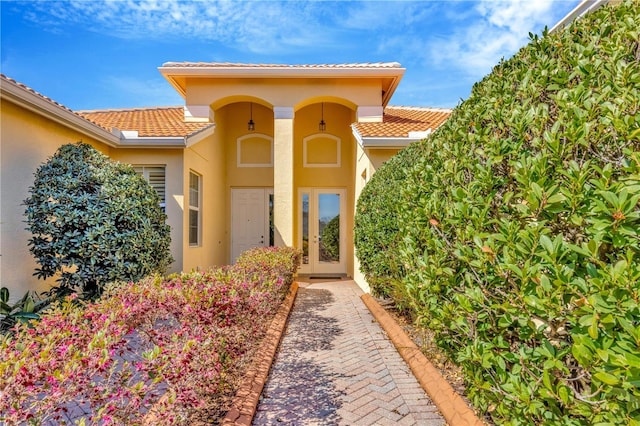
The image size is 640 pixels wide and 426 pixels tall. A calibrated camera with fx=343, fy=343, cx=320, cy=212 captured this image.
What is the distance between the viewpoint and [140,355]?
2.93m

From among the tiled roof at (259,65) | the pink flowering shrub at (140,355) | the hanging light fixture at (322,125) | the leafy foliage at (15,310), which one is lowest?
the leafy foliage at (15,310)

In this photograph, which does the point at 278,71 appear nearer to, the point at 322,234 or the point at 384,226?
the point at 322,234

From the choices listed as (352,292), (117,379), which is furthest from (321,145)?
(117,379)

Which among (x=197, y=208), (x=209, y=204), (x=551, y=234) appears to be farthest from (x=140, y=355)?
(x=209, y=204)

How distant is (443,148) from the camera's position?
323 cm

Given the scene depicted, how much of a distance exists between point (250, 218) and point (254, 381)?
988cm

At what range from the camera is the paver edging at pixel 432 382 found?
3.24 metres

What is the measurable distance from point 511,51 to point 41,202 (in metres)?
7.87

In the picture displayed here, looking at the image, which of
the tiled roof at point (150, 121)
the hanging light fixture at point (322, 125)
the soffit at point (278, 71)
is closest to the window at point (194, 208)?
the tiled roof at point (150, 121)

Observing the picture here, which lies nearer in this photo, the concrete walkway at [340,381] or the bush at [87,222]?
the concrete walkway at [340,381]

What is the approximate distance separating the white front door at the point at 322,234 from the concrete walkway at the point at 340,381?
19.6 feet

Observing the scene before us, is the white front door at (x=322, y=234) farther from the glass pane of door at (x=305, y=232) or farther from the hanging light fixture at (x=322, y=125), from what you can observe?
the hanging light fixture at (x=322, y=125)

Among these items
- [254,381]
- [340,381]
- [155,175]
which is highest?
[155,175]

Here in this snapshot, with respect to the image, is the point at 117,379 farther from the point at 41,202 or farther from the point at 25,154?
the point at 25,154
